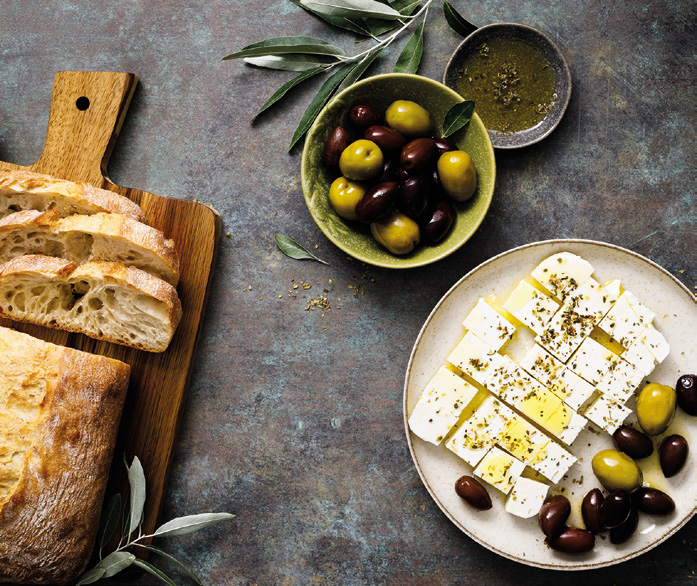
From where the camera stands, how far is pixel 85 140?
197cm

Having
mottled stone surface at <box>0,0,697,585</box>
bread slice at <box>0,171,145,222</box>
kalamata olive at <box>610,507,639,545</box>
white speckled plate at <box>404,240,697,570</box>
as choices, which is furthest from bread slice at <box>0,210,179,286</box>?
kalamata olive at <box>610,507,639,545</box>

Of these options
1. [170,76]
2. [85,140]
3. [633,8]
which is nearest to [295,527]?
[85,140]

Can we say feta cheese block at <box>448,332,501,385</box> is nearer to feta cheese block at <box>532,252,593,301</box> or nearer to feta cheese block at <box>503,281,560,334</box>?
feta cheese block at <box>503,281,560,334</box>

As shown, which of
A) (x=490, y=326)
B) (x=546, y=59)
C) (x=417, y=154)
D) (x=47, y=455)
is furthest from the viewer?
(x=546, y=59)

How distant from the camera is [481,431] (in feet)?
5.82

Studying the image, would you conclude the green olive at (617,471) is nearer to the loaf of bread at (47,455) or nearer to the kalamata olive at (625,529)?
the kalamata olive at (625,529)

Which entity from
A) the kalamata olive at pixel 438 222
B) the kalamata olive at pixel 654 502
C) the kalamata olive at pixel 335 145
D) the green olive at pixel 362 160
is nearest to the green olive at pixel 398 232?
the kalamata olive at pixel 438 222

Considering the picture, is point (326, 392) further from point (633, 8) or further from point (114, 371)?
point (633, 8)

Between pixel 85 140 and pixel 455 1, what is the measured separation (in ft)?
5.01

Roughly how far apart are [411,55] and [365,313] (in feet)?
3.25

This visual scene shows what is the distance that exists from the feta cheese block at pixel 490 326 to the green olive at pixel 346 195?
1.80 ft

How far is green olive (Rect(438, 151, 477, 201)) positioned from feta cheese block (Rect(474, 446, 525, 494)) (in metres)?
Result: 0.91

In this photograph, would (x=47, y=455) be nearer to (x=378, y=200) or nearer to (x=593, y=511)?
(x=378, y=200)

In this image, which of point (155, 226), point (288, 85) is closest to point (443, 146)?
point (288, 85)
